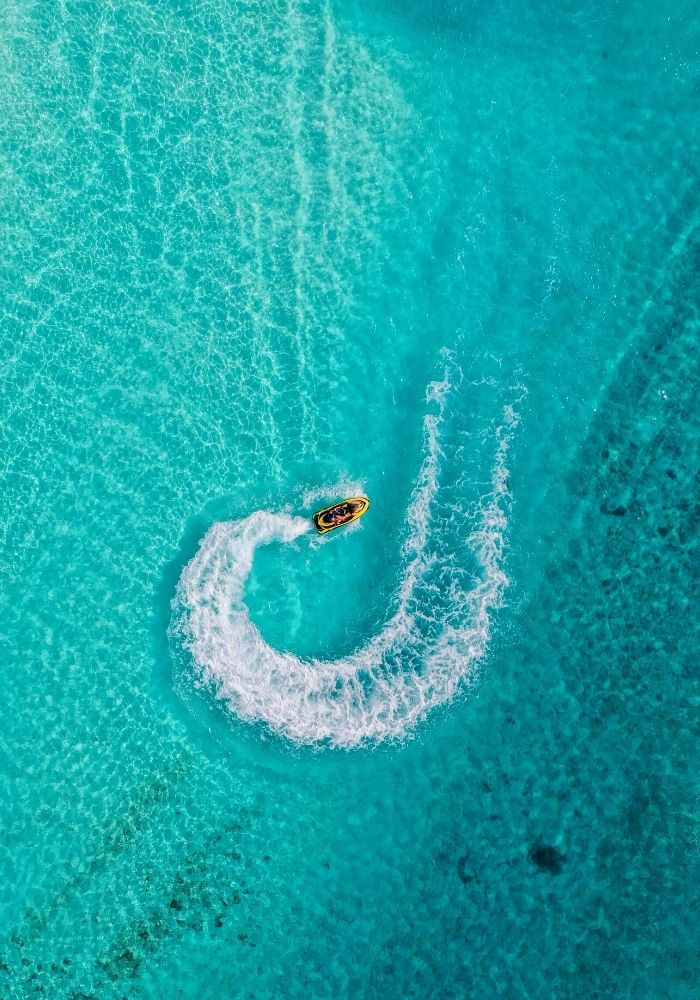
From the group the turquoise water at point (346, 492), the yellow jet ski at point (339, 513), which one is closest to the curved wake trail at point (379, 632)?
the turquoise water at point (346, 492)

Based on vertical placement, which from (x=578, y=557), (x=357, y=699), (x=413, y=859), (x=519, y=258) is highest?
(x=519, y=258)

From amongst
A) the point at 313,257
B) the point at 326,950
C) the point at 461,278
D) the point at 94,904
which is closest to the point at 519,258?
the point at 461,278

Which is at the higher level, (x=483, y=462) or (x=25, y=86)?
(x=25, y=86)

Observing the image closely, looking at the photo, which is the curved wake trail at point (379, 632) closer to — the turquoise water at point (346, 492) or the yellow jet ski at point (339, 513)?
the turquoise water at point (346, 492)

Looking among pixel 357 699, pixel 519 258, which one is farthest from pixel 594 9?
pixel 357 699

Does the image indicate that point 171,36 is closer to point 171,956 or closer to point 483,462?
point 483,462

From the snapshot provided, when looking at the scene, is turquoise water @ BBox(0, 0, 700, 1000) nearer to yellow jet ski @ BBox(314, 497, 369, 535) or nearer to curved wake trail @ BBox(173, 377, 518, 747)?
curved wake trail @ BBox(173, 377, 518, 747)

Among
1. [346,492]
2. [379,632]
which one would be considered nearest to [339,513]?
[346,492]

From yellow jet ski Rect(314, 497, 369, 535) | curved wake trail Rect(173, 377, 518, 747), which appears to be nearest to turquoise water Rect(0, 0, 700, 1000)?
curved wake trail Rect(173, 377, 518, 747)
